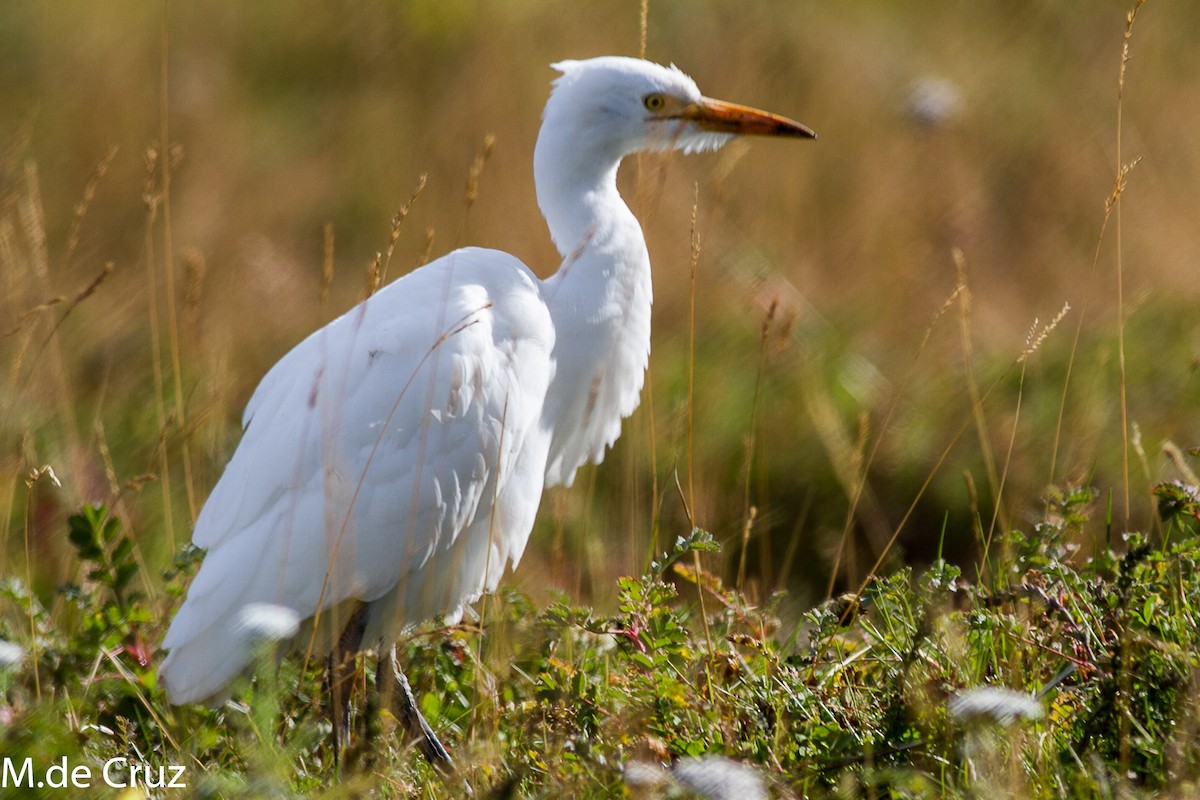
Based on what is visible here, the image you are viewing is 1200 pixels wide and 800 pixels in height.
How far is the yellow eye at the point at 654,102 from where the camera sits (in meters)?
2.96

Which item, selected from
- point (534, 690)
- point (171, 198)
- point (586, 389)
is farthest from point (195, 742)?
point (171, 198)

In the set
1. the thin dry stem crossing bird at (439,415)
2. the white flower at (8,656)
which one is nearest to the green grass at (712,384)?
the white flower at (8,656)

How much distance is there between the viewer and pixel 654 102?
9.77 feet

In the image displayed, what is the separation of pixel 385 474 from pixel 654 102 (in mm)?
1047

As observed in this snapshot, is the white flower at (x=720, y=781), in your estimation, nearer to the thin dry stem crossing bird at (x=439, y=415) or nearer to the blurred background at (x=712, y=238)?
the blurred background at (x=712, y=238)

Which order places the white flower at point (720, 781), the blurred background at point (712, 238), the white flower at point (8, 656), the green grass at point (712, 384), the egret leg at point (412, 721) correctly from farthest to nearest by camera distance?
1. the blurred background at point (712, 238)
2. the egret leg at point (412, 721)
3. the green grass at point (712, 384)
4. the white flower at point (8, 656)
5. the white flower at point (720, 781)

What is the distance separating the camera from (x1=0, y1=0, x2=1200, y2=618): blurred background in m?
4.19

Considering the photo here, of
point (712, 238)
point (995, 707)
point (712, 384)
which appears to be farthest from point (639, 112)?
point (712, 238)

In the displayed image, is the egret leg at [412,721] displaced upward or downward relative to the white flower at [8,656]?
downward

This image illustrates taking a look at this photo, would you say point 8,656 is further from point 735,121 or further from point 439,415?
point 735,121

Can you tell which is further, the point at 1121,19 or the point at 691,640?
the point at 1121,19

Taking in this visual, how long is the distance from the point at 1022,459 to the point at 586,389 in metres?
1.94

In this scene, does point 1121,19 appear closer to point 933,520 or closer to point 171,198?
point 933,520

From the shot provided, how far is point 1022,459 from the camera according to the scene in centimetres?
432
